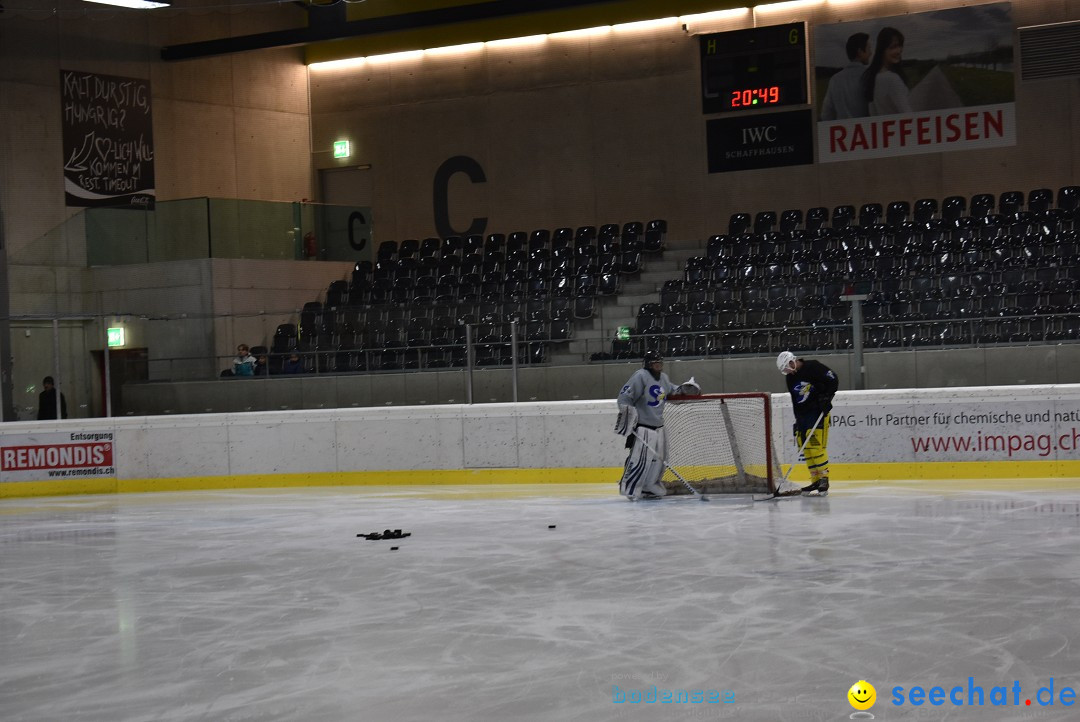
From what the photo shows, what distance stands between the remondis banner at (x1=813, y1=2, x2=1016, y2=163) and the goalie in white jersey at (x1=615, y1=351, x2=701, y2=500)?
8.31 m

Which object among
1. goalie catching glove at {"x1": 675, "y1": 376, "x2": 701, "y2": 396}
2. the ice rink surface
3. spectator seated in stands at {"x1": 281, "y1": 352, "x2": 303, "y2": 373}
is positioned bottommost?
the ice rink surface

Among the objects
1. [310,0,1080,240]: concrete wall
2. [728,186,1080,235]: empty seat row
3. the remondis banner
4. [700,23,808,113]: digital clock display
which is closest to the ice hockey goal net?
[700,23,808,113]: digital clock display

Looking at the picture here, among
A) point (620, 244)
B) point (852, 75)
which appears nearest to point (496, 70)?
point (620, 244)

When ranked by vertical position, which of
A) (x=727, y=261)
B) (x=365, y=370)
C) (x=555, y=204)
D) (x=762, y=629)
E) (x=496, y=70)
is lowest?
(x=762, y=629)

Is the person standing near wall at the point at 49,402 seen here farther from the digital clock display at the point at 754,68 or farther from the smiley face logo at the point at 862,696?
the smiley face logo at the point at 862,696

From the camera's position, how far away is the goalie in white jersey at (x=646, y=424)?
481 inches

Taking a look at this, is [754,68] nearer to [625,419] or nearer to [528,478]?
[528,478]

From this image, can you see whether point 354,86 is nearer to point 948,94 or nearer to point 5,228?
point 5,228

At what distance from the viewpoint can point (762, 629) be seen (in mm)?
6004

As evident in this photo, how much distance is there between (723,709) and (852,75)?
16.1 metres

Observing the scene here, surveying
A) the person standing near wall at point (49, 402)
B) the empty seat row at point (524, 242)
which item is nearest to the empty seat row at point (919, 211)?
the empty seat row at point (524, 242)

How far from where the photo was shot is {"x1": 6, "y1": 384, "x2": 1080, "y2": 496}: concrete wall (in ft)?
41.6

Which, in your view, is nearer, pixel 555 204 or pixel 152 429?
pixel 152 429

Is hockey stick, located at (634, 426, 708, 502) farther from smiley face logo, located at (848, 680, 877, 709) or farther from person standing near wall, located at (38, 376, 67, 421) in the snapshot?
person standing near wall, located at (38, 376, 67, 421)
